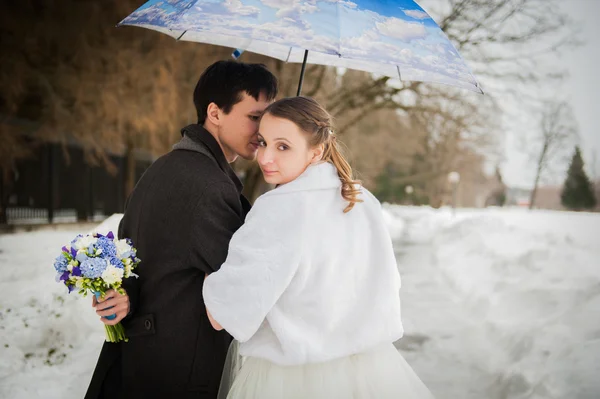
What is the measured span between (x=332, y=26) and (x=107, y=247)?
5.15 ft

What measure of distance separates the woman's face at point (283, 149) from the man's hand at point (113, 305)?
88cm

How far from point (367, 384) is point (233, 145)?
53.7 inches

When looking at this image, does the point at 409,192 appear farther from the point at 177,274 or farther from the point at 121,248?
the point at 121,248

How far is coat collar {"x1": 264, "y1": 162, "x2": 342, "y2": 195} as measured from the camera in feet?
7.45

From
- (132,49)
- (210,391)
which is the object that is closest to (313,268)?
(210,391)

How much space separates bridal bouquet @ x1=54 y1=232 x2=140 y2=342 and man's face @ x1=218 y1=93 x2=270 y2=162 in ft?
2.48

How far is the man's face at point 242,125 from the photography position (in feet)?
9.20

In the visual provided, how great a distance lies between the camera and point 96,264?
90.9 inches

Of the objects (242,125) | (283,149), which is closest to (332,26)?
(242,125)

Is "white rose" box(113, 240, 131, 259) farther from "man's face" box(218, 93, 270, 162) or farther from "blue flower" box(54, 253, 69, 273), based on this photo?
"man's face" box(218, 93, 270, 162)

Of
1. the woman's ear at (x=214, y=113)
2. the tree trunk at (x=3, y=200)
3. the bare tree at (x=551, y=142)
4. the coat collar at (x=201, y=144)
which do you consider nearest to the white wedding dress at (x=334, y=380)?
the coat collar at (x=201, y=144)

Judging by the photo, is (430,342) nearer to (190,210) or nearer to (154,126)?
(190,210)

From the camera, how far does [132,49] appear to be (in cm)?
1138

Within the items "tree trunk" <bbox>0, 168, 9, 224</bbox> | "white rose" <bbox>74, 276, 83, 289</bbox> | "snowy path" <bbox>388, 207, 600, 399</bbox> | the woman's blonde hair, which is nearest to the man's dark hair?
the woman's blonde hair
